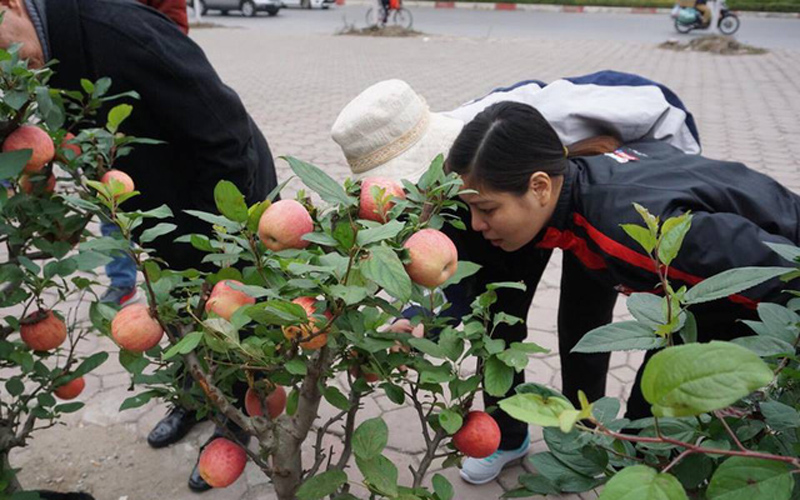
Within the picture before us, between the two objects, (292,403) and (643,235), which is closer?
(643,235)

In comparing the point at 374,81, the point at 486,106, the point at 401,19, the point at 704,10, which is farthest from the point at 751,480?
the point at 401,19

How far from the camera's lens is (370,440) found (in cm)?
103

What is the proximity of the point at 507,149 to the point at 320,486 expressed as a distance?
862mm

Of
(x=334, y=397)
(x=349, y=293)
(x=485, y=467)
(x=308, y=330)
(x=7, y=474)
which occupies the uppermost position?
(x=349, y=293)

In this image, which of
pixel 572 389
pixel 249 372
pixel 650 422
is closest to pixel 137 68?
pixel 249 372

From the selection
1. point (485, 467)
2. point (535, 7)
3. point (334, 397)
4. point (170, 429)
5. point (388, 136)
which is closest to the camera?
point (334, 397)

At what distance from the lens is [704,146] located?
5.90m

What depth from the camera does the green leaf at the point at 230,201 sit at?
908 millimetres

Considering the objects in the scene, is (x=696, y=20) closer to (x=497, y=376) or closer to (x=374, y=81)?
(x=374, y=81)

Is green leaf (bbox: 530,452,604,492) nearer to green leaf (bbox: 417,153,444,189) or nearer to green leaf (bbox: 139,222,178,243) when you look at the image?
green leaf (bbox: 417,153,444,189)

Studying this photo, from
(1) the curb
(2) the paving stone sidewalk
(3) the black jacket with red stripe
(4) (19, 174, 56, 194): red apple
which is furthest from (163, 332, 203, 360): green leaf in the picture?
(1) the curb

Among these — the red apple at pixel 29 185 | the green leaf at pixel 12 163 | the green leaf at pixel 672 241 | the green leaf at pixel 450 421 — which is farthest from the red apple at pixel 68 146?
the green leaf at pixel 672 241

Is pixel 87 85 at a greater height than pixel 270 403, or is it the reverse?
pixel 87 85

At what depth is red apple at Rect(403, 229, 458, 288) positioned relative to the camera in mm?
855
